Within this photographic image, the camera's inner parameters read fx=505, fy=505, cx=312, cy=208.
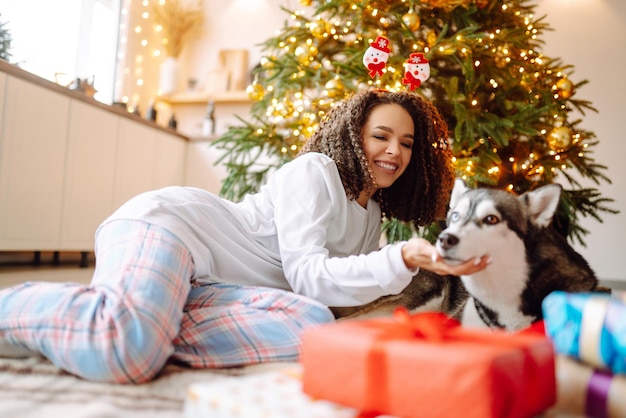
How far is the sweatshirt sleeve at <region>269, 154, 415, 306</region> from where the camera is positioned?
3.55 feet

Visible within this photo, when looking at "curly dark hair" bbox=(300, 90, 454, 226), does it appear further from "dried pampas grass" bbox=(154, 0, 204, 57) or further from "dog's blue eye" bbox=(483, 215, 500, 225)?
"dried pampas grass" bbox=(154, 0, 204, 57)

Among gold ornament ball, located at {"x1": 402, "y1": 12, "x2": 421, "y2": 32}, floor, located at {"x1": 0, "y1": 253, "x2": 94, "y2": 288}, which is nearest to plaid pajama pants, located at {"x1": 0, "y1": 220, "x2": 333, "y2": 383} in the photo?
floor, located at {"x1": 0, "y1": 253, "x2": 94, "y2": 288}

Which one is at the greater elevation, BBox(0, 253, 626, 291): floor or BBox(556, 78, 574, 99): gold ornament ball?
BBox(556, 78, 574, 99): gold ornament ball

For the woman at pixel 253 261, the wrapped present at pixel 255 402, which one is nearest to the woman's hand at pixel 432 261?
the woman at pixel 253 261

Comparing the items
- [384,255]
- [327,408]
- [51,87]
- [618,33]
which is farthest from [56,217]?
[618,33]

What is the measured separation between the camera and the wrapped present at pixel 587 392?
2.25ft

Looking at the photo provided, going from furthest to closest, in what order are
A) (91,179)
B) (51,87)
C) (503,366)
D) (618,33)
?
(618,33) → (91,179) → (51,87) → (503,366)

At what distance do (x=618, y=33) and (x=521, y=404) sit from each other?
4.53m

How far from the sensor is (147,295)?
0.96 metres

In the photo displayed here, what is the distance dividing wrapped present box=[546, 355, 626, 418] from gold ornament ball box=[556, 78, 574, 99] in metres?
1.89

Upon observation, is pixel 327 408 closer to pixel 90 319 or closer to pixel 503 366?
pixel 503 366

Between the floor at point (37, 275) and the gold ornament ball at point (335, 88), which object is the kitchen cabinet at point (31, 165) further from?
the gold ornament ball at point (335, 88)

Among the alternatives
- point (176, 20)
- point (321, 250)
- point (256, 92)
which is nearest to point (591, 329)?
point (321, 250)

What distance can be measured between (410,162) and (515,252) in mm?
667
